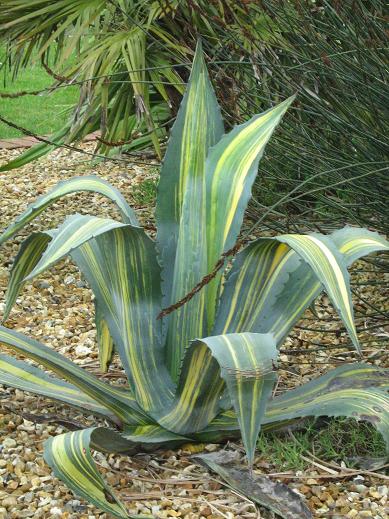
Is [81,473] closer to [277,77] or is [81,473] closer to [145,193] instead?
[277,77]

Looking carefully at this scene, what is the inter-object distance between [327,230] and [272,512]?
5.06 feet

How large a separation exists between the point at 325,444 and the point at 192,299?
0.47 metres

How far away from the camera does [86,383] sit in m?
2.15

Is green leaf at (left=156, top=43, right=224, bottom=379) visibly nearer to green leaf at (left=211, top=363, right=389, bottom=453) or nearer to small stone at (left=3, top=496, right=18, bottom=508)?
green leaf at (left=211, top=363, right=389, bottom=453)

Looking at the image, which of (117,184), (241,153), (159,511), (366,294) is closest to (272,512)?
(159,511)

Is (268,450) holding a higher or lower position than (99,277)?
lower

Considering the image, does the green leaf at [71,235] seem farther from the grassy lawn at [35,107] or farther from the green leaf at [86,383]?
the grassy lawn at [35,107]

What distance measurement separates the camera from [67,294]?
3.33 meters

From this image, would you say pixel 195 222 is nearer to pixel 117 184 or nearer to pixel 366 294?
pixel 366 294

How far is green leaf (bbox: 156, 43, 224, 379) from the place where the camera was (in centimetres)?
217

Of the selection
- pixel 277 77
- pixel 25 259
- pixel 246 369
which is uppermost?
pixel 277 77

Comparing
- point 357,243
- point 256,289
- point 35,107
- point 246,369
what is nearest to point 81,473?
point 246,369

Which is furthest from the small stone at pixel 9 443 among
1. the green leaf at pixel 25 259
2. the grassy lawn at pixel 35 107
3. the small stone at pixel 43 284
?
the grassy lawn at pixel 35 107

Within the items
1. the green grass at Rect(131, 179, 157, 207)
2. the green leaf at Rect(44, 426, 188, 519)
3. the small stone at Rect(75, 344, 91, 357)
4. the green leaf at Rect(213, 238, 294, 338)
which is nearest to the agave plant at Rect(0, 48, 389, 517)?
the green leaf at Rect(213, 238, 294, 338)
